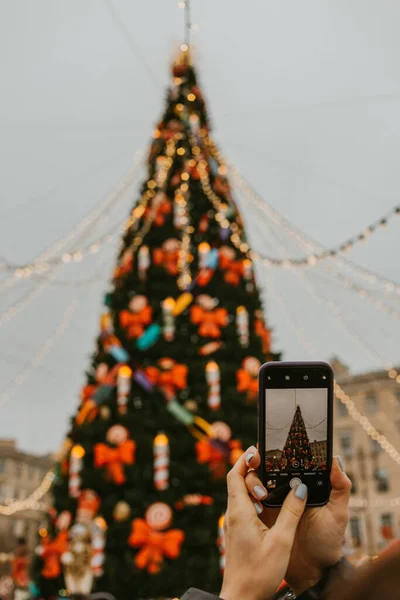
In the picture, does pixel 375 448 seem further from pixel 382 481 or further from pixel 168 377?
pixel 168 377

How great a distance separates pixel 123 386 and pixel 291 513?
623 cm

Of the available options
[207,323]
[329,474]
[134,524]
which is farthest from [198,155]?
[329,474]

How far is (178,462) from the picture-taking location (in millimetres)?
7129

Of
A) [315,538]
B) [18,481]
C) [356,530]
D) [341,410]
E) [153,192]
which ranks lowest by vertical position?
[356,530]

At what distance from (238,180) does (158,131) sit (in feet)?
5.03

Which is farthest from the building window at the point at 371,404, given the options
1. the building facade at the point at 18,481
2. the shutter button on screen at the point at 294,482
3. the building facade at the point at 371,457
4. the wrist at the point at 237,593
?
the wrist at the point at 237,593

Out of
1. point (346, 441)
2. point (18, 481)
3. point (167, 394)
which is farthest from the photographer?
point (18, 481)

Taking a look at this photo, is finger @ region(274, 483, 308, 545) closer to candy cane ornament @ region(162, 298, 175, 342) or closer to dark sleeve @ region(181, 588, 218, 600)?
dark sleeve @ region(181, 588, 218, 600)

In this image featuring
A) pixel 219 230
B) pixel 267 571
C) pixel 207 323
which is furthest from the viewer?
pixel 219 230

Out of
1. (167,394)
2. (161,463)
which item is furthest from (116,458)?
Answer: (167,394)

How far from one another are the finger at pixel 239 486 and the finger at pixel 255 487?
0.04 ft

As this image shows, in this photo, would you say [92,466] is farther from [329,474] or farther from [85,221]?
[329,474]

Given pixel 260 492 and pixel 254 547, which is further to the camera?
pixel 260 492

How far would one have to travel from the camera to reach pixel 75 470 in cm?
711
